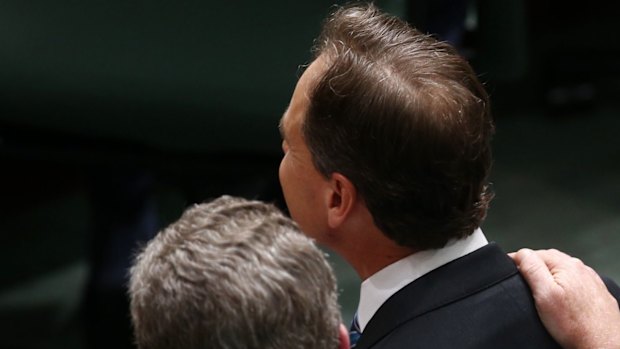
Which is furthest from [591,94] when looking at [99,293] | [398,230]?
[398,230]

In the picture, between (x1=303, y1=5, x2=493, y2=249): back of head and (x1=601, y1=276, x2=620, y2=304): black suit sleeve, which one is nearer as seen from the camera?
(x1=303, y1=5, x2=493, y2=249): back of head

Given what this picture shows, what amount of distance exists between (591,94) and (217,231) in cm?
276

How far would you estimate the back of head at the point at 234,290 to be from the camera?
Answer: 107 centimetres

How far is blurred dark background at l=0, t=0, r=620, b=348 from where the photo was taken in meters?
2.09

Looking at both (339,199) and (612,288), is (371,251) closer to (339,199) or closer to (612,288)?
(339,199)

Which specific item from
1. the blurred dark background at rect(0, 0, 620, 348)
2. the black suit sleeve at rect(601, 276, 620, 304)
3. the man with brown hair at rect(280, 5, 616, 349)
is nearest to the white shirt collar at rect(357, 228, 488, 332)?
the man with brown hair at rect(280, 5, 616, 349)

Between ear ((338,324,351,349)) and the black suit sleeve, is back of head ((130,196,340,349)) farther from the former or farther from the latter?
the black suit sleeve

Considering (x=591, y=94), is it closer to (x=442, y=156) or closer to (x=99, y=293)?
(x=99, y=293)

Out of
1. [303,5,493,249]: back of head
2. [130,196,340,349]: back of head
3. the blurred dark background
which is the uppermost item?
[303,5,493,249]: back of head

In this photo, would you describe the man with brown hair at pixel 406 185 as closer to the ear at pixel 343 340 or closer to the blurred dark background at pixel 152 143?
the ear at pixel 343 340

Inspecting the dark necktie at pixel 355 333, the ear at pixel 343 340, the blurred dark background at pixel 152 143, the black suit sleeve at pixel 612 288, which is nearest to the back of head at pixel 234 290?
the ear at pixel 343 340

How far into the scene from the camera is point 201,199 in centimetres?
225

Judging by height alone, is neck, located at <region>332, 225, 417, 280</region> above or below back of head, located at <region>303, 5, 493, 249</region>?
below

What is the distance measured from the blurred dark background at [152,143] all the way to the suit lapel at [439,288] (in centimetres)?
90
